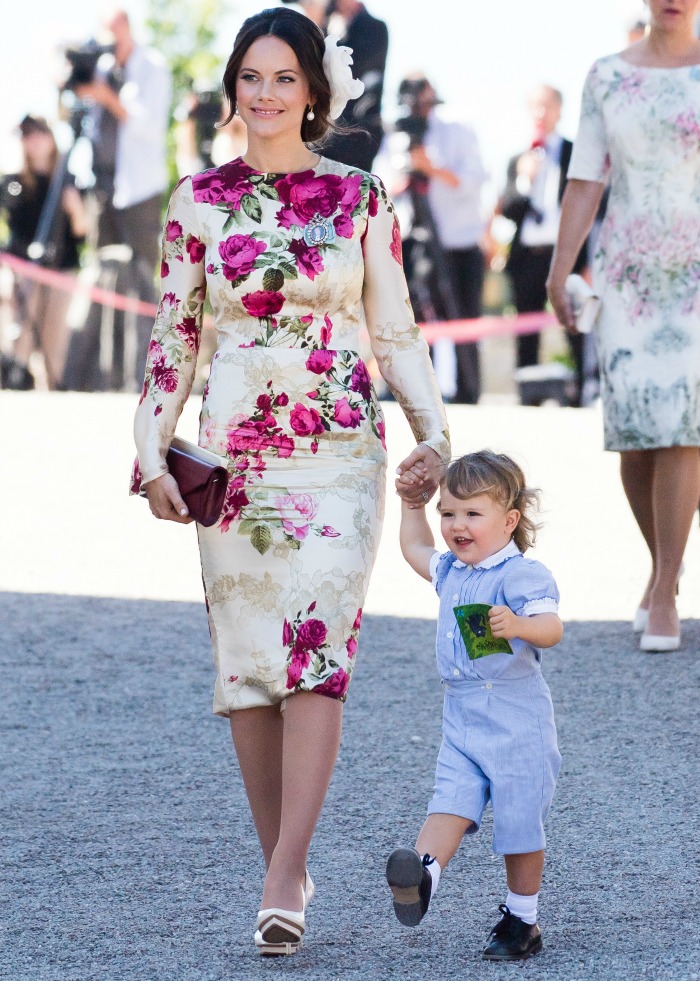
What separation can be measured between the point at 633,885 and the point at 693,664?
80.0 inches

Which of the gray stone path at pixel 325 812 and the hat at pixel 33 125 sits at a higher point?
the hat at pixel 33 125

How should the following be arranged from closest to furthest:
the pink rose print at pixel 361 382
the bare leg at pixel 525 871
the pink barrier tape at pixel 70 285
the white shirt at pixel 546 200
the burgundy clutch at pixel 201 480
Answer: the bare leg at pixel 525 871 < the burgundy clutch at pixel 201 480 < the pink rose print at pixel 361 382 < the white shirt at pixel 546 200 < the pink barrier tape at pixel 70 285

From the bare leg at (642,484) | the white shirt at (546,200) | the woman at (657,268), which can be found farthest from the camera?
the white shirt at (546,200)

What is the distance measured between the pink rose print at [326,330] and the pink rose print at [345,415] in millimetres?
122

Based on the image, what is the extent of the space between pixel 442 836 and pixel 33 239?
11807 millimetres

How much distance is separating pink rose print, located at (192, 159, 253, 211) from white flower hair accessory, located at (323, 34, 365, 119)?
24cm

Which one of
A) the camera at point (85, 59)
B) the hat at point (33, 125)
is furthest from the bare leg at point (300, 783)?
the hat at point (33, 125)

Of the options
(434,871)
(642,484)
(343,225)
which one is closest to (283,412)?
(343,225)

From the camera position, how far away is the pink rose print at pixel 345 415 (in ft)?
11.6

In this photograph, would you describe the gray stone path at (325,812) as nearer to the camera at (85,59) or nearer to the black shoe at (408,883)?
the black shoe at (408,883)

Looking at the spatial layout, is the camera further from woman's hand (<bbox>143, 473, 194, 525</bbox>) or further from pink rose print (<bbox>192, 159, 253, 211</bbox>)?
woman's hand (<bbox>143, 473, 194, 525</bbox>)

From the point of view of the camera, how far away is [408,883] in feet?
9.99

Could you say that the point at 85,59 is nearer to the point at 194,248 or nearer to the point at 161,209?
the point at 161,209

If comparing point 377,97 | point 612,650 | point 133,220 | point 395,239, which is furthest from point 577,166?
→ point 133,220
